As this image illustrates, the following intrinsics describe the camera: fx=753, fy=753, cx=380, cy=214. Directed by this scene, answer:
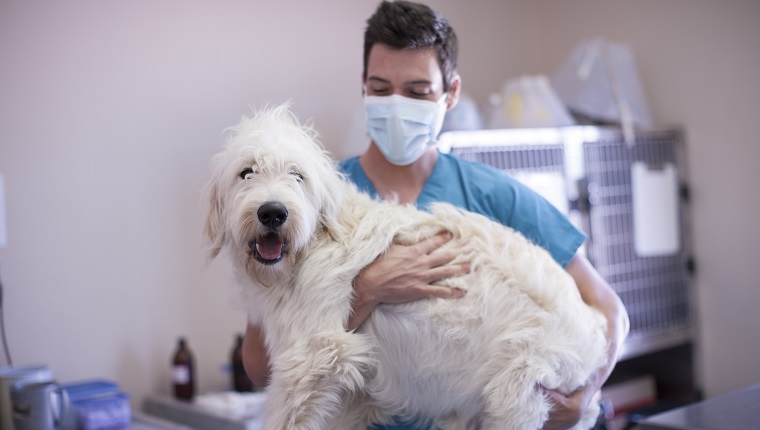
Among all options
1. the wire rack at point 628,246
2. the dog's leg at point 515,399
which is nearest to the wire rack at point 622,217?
the wire rack at point 628,246

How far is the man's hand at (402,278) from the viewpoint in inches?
60.1

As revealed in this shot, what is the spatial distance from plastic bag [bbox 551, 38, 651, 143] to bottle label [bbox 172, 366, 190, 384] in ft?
7.44

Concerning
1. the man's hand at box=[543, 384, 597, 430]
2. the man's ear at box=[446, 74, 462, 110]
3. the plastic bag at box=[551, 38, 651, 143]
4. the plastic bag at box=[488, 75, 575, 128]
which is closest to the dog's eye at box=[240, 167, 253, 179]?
the man's ear at box=[446, 74, 462, 110]

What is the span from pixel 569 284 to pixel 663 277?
2.52 metres

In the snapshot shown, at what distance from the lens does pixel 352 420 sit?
5.15 ft

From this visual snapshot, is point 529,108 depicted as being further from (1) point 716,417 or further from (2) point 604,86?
(1) point 716,417

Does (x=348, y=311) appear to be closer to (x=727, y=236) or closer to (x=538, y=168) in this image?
(x=538, y=168)

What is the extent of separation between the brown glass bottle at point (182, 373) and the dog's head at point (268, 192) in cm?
164

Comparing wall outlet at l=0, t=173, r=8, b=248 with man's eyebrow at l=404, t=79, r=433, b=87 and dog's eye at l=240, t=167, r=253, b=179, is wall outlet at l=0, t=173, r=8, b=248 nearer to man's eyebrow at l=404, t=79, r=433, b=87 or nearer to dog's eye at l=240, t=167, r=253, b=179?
dog's eye at l=240, t=167, r=253, b=179

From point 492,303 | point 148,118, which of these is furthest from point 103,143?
point 492,303

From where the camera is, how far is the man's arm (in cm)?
154

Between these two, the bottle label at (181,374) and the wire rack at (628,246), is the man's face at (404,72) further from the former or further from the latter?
the wire rack at (628,246)

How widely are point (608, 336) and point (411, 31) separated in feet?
2.63

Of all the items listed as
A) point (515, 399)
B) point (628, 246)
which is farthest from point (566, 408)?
point (628, 246)
